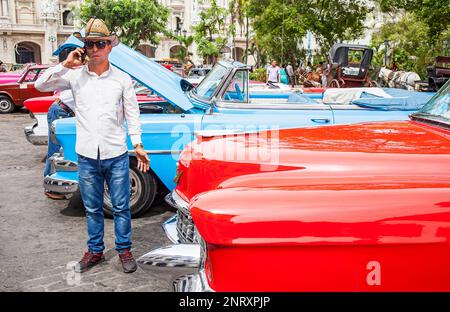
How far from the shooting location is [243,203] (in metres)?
1.79

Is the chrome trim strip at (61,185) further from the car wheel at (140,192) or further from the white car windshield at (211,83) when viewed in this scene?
the white car windshield at (211,83)

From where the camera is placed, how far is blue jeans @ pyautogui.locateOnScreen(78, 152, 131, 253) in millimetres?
3762

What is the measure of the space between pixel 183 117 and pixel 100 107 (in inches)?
65.1

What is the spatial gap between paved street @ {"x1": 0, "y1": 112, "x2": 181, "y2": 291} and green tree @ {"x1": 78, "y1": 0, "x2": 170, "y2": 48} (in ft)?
141

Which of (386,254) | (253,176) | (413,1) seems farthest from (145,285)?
(413,1)

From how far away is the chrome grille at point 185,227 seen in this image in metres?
2.96

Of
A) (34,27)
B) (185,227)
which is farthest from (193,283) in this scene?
(34,27)

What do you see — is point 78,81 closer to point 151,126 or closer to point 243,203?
point 151,126

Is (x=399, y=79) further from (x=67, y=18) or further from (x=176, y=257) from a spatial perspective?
(x=67, y=18)

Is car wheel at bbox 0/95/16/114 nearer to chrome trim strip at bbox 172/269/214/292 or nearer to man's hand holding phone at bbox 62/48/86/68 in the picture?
man's hand holding phone at bbox 62/48/86/68

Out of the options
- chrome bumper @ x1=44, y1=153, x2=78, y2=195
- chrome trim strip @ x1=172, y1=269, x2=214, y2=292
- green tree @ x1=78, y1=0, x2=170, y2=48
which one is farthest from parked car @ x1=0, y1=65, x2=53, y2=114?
→ green tree @ x1=78, y1=0, x2=170, y2=48

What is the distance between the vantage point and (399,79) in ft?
61.4

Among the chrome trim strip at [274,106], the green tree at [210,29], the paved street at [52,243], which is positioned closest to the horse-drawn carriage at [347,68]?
the chrome trim strip at [274,106]

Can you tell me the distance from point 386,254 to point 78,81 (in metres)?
2.84
